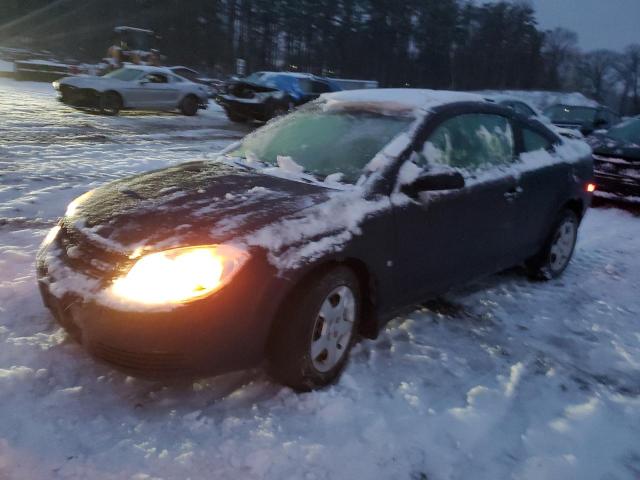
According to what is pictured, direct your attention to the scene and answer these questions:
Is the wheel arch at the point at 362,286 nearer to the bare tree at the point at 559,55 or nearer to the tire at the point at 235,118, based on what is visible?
the tire at the point at 235,118

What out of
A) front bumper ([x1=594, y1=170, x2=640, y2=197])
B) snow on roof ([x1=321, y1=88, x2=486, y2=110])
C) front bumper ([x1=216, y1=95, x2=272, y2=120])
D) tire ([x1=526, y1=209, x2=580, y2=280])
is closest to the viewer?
snow on roof ([x1=321, y1=88, x2=486, y2=110])

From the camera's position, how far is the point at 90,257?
113 inches

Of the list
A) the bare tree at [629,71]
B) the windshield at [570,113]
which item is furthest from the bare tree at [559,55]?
the windshield at [570,113]

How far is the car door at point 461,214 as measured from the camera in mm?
3549

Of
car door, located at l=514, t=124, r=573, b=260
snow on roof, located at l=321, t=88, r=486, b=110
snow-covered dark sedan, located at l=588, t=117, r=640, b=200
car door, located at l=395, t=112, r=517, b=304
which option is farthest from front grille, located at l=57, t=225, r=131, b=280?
snow-covered dark sedan, located at l=588, t=117, r=640, b=200

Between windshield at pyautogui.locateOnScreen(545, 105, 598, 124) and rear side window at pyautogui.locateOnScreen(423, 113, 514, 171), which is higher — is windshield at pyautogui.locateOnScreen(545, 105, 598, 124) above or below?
below

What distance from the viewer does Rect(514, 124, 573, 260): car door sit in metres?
4.54

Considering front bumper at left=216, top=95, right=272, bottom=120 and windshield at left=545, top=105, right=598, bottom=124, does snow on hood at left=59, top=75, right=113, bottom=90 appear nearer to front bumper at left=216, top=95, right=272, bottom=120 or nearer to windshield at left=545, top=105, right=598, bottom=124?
front bumper at left=216, top=95, right=272, bottom=120

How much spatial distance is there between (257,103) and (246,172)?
12.8 meters

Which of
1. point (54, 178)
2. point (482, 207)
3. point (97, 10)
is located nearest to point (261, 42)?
point (97, 10)

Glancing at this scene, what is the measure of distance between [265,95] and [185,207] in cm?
1343

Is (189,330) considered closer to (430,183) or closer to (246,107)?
(430,183)

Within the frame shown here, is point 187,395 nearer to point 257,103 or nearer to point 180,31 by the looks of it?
point 257,103

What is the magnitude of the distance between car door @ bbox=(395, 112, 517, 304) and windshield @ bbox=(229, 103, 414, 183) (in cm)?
29
